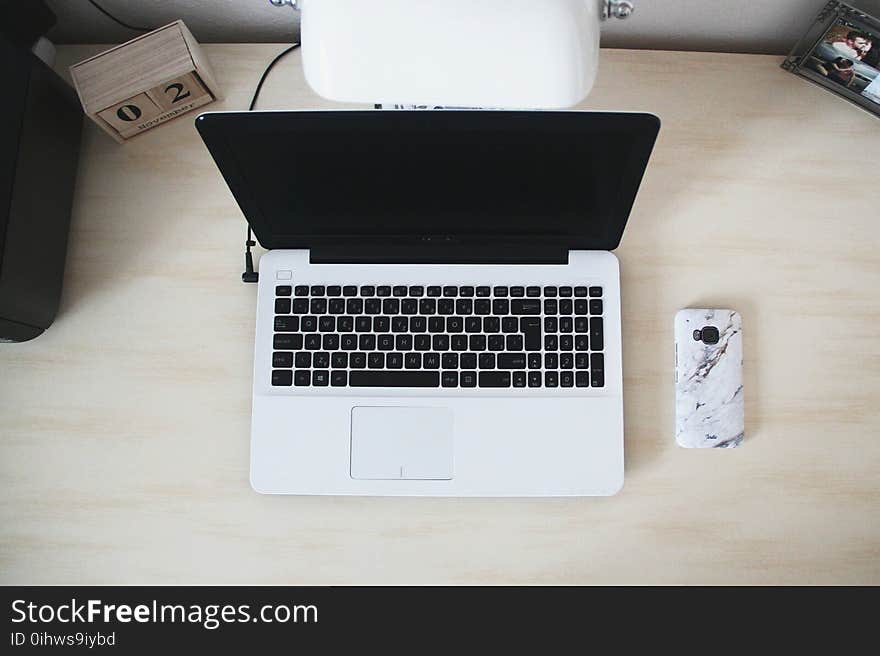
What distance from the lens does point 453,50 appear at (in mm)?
574

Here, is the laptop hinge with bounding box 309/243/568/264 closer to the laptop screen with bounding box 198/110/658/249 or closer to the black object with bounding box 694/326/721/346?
the laptop screen with bounding box 198/110/658/249

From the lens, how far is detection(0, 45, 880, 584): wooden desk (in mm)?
827

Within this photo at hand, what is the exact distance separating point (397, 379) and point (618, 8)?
436 mm

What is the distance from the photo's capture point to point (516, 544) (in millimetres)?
829

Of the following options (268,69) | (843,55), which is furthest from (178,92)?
(843,55)

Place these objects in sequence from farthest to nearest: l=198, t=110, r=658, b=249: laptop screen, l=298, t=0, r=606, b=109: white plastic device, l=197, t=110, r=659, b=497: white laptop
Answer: l=197, t=110, r=659, b=497: white laptop < l=198, t=110, r=658, b=249: laptop screen < l=298, t=0, r=606, b=109: white plastic device

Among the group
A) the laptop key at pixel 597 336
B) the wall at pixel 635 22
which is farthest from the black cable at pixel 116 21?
the laptop key at pixel 597 336

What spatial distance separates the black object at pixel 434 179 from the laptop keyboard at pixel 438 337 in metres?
0.05

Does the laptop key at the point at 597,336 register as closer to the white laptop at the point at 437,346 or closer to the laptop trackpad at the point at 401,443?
the white laptop at the point at 437,346

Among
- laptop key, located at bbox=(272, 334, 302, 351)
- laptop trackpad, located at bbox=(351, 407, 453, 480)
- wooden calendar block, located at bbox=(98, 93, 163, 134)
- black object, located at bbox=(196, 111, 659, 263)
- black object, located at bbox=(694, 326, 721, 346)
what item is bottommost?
laptop trackpad, located at bbox=(351, 407, 453, 480)

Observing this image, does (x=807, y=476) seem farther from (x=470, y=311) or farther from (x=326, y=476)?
(x=326, y=476)

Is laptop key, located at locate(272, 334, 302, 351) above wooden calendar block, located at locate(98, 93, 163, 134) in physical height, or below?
below

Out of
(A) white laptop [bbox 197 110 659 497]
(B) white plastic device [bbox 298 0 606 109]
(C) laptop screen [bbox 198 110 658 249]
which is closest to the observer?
(B) white plastic device [bbox 298 0 606 109]

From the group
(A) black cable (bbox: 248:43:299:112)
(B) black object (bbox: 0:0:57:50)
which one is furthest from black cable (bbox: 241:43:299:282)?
(B) black object (bbox: 0:0:57:50)
